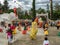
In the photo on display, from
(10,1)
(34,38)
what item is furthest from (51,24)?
(10,1)

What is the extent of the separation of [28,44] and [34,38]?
2.38m

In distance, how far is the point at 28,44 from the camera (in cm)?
1781

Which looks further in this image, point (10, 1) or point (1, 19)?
point (10, 1)

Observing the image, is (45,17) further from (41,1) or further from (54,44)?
(41,1)

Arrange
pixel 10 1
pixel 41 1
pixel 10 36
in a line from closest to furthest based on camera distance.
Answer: pixel 10 36
pixel 10 1
pixel 41 1

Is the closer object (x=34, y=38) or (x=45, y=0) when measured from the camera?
(x=34, y=38)

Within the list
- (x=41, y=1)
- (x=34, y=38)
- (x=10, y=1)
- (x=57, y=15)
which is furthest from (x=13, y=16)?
(x=41, y=1)

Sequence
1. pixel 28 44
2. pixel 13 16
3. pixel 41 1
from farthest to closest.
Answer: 1. pixel 41 1
2. pixel 13 16
3. pixel 28 44

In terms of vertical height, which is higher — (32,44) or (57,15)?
(32,44)

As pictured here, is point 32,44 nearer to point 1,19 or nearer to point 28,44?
Answer: point 28,44

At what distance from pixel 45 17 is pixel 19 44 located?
57.3 feet

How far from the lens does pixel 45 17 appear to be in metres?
34.8

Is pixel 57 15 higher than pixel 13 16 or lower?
lower

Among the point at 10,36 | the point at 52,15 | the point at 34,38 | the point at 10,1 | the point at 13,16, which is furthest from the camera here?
the point at 10,1
